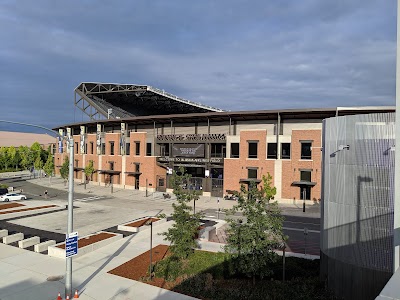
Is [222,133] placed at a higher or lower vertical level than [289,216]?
higher

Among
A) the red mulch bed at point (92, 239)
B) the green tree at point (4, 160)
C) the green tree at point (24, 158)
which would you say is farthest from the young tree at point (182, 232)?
the green tree at point (4, 160)

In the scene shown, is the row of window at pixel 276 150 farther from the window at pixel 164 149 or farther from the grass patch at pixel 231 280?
the grass patch at pixel 231 280

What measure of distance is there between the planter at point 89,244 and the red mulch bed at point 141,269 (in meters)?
3.63

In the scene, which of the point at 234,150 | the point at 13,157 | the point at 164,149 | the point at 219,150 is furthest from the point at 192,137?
the point at 13,157

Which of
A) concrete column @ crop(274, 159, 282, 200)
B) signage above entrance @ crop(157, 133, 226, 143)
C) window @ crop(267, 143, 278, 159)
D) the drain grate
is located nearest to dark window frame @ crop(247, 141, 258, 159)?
window @ crop(267, 143, 278, 159)

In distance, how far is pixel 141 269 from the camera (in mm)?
17906

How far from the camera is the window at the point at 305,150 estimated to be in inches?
1681

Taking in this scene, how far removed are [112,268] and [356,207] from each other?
44.8 ft

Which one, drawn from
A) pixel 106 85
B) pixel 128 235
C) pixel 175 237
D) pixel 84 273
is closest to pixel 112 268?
pixel 84 273

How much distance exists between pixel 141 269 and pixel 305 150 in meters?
31.6

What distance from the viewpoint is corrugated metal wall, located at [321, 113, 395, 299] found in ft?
37.7

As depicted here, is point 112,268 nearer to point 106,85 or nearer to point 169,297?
point 169,297

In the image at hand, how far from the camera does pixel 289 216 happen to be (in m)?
34.9

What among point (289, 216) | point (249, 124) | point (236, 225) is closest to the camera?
point (236, 225)
